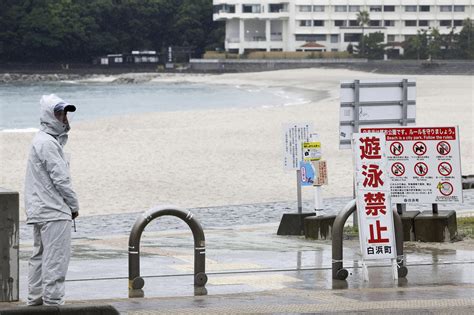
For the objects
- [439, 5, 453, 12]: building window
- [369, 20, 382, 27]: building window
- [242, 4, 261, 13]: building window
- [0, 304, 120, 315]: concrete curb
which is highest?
[242, 4, 261, 13]: building window

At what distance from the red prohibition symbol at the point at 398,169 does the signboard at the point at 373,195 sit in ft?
8.79

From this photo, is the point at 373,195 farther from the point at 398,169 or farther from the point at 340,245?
the point at 398,169

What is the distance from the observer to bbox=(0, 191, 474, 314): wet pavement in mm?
8836

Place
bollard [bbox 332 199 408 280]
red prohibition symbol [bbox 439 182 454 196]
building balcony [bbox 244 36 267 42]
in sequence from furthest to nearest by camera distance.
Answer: building balcony [bbox 244 36 267 42], red prohibition symbol [bbox 439 182 454 196], bollard [bbox 332 199 408 280]

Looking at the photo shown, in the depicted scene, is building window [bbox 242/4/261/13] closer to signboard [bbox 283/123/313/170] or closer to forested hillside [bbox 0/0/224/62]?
forested hillside [bbox 0/0/224/62]

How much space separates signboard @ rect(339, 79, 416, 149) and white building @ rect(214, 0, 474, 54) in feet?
450

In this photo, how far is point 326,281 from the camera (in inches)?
414

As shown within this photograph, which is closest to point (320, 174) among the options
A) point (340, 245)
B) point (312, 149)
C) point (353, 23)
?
point (312, 149)

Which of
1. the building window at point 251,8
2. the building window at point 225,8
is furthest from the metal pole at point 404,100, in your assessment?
the building window at point 251,8

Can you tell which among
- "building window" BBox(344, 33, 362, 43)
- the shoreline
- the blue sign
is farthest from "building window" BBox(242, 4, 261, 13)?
the blue sign

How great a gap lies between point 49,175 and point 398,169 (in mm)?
5378

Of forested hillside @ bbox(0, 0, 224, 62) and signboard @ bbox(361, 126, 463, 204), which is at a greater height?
forested hillside @ bbox(0, 0, 224, 62)

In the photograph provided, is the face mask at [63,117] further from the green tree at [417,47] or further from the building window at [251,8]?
the building window at [251,8]

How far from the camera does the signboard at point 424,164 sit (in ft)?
42.4
